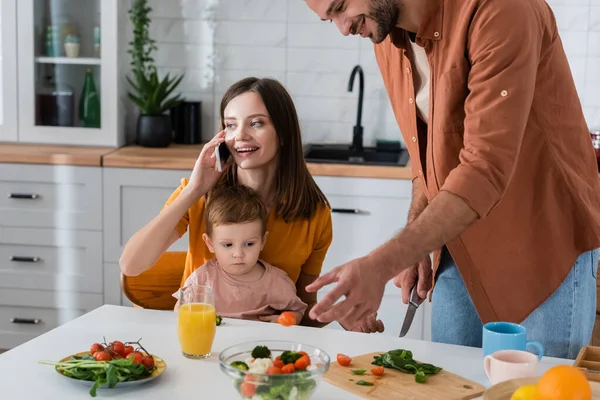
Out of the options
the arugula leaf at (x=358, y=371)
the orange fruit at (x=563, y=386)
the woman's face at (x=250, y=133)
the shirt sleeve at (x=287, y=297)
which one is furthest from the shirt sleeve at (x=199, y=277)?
the orange fruit at (x=563, y=386)

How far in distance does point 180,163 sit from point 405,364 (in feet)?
7.11

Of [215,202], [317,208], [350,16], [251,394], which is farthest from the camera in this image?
[317,208]

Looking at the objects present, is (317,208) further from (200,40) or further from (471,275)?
(200,40)

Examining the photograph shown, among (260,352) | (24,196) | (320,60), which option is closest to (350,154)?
(320,60)

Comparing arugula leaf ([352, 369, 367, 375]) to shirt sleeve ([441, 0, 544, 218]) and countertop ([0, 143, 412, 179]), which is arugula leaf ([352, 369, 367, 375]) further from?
countertop ([0, 143, 412, 179])

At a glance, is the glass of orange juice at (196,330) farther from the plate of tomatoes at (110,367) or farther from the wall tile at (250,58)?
the wall tile at (250,58)

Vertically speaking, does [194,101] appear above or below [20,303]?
above

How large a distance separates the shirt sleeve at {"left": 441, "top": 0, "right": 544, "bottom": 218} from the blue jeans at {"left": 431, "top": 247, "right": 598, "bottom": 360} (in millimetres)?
410

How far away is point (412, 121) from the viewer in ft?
6.86

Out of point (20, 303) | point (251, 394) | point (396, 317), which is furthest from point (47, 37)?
point (251, 394)

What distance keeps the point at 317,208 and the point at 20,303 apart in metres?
1.95

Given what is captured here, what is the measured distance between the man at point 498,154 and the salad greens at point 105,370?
1.86 feet

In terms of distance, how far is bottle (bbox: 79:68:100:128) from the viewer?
4.07m

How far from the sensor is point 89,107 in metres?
4.09
